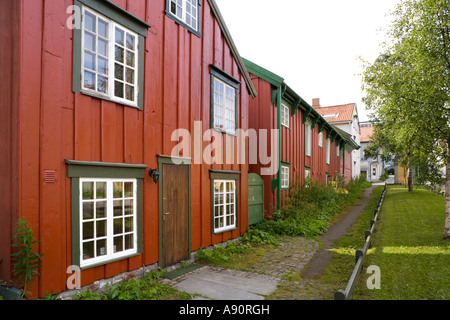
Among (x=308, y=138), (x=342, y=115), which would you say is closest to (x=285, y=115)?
(x=308, y=138)

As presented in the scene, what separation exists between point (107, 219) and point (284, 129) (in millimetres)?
10174

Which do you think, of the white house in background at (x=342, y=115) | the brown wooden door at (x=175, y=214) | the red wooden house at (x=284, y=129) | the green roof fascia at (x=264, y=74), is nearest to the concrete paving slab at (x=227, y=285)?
the brown wooden door at (x=175, y=214)

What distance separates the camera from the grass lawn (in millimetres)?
5625

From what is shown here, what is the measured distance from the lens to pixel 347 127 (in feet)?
123

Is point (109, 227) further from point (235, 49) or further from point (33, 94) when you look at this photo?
point (235, 49)

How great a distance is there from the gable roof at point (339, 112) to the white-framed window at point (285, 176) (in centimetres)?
2651

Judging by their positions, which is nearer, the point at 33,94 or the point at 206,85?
the point at 33,94

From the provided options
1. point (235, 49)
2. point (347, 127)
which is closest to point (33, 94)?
point (235, 49)

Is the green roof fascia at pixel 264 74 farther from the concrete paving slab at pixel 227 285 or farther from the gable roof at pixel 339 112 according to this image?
the gable roof at pixel 339 112

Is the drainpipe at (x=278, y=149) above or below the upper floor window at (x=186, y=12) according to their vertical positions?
below

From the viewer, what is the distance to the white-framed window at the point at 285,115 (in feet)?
46.7

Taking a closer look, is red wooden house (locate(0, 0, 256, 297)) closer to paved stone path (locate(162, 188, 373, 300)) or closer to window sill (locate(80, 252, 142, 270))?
window sill (locate(80, 252, 142, 270))

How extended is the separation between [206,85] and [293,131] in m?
7.78

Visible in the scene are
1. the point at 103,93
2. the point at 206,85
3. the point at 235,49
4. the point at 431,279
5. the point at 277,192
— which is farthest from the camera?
the point at 277,192
